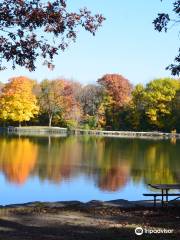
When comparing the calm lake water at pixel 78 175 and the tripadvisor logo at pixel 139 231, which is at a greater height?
the tripadvisor logo at pixel 139 231

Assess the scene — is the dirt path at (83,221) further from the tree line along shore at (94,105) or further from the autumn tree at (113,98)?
the autumn tree at (113,98)

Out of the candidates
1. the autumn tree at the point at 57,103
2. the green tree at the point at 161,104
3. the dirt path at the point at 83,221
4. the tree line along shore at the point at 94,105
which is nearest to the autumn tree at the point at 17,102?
A: the tree line along shore at the point at 94,105

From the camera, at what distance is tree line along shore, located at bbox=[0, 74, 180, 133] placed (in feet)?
181

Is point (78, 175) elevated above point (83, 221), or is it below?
below

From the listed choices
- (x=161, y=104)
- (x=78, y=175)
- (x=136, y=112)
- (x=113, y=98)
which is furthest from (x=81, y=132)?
(x=78, y=175)

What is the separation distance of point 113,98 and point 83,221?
53729mm

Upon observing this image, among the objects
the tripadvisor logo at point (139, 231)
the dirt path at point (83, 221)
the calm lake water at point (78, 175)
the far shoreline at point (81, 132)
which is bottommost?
the calm lake water at point (78, 175)

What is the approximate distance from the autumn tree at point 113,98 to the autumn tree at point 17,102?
29.2 ft

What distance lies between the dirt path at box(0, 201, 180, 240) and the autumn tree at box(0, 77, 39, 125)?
48528mm

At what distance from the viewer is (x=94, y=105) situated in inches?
2340

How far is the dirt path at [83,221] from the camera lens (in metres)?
5.77

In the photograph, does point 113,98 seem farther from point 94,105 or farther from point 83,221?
point 83,221

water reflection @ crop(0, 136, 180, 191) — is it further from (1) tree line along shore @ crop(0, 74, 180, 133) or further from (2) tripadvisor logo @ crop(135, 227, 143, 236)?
(1) tree line along shore @ crop(0, 74, 180, 133)

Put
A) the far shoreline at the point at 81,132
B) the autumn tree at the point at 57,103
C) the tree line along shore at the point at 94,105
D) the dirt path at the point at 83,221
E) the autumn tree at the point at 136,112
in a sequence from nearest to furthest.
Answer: the dirt path at the point at 83,221
the far shoreline at the point at 81,132
the tree line along shore at the point at 94,105
the autumn tree at the point at 136,112
the autumn tree at the point at 57,103
